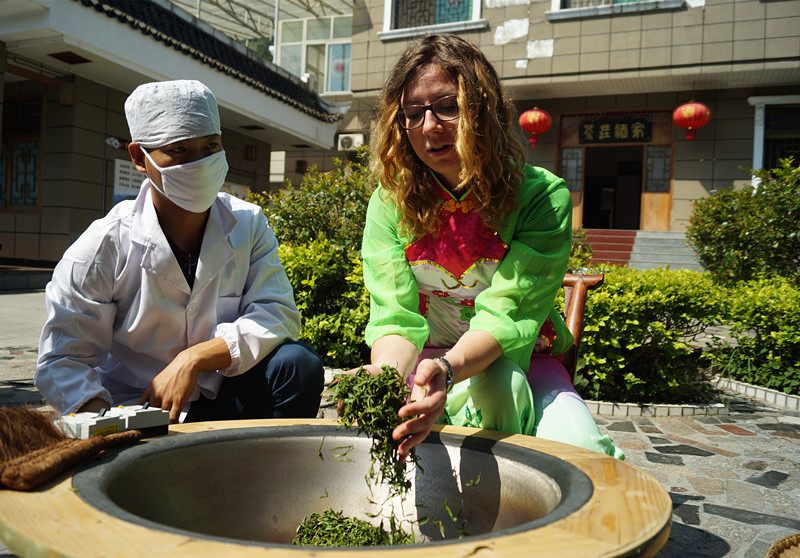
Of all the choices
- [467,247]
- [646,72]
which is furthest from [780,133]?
[467,247]

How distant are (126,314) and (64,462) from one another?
45.0 inches

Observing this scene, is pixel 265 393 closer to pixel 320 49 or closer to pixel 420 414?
pixel 420 414

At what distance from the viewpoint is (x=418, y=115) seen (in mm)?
1985

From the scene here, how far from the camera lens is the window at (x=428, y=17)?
Answer: 14.7 meters

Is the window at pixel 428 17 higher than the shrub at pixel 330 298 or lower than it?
higher

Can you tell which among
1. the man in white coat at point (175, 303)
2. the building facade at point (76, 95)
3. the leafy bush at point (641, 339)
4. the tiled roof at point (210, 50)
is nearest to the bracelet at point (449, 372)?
the man in white coat at point (175, 303)

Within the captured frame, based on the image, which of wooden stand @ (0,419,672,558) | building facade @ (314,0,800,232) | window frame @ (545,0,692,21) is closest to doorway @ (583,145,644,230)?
building facade @ (314,0,800,232)

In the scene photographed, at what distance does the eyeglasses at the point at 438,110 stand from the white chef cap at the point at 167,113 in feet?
2.09

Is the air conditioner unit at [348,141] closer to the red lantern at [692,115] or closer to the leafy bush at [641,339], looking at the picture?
the red lantern at [692,115]

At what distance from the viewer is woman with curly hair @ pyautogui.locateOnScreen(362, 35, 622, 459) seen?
1864 millimetres

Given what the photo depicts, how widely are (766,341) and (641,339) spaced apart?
5.08 feet

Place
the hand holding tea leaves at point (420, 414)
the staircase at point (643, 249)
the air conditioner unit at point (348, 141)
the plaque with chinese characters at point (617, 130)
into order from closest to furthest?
the hand holding tea leaves at point (420, 414) < the staircase at point (643, 249) < the plaque with chinese characters at point (617, 130) < the air conditioner unit at point (348, 141)

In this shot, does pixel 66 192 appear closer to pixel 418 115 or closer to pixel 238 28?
pixel 418 115

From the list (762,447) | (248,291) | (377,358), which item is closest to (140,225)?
(248,291)
